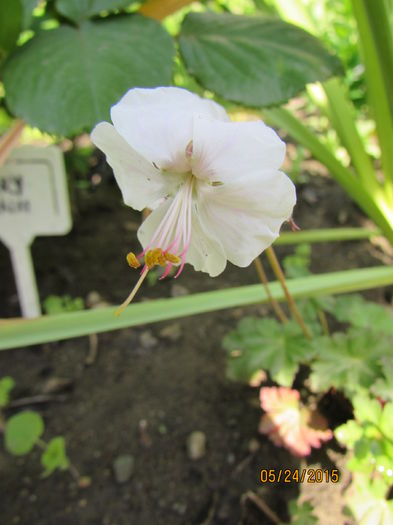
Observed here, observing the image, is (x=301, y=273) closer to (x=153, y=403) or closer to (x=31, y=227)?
(x=153, y=403)

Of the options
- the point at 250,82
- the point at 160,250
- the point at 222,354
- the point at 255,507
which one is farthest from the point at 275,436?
the point at 250,82

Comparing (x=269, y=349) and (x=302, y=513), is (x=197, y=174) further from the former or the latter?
(x=302, y=513)

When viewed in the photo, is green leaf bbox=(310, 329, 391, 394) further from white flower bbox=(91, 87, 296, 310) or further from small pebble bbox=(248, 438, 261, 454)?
white flower bbox=(91, 87, 296, 310)

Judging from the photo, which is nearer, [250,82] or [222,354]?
[250,82]

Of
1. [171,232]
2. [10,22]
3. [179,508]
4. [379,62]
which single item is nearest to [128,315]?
[171,232]

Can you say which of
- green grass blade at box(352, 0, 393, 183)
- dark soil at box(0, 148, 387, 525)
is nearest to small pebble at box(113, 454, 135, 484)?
dark soil at box(0, 148, 387, 525)
